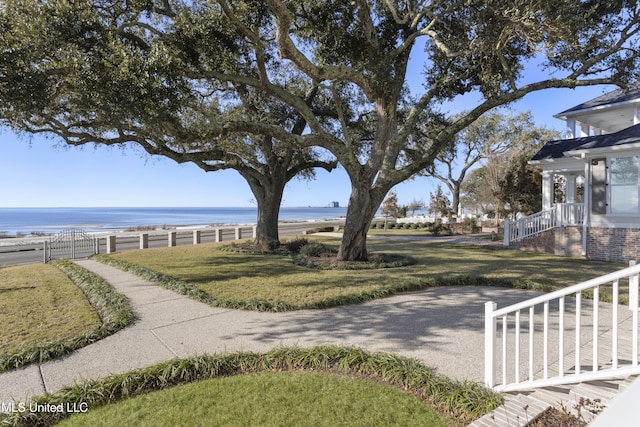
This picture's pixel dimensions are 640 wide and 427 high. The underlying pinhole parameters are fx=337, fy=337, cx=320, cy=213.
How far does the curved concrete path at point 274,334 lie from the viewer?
3.96 metres

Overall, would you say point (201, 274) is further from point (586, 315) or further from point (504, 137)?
point (504, 137)

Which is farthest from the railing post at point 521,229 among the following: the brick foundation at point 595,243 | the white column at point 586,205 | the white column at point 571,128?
the white column at point 571,128

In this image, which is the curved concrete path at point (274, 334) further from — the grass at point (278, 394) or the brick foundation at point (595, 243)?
the brick foundation at point (595, 243)

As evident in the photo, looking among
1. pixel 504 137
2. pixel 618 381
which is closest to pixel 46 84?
pixel 618 381

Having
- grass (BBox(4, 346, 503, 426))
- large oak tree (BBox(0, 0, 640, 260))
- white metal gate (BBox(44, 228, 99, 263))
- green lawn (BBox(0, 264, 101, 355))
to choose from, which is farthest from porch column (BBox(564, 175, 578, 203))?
white metal gate (BBox(44, 228, 99, 263))

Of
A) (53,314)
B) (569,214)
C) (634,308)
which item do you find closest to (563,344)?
(634,308)

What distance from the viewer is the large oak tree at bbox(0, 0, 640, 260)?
678 centimetres

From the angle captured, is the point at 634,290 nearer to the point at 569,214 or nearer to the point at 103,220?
the point at 569,214

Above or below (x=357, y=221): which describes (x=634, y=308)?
below

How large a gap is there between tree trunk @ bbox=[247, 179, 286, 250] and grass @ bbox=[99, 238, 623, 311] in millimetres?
2140

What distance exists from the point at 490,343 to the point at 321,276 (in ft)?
19.9

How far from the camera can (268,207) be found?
1518 centimetres

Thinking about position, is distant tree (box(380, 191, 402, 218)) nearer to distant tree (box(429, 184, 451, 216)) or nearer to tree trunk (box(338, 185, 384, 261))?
distant tree (box(429, 184, 451, 216))

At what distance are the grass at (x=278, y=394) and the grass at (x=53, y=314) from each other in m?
1.43
